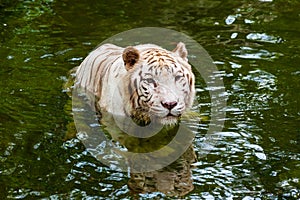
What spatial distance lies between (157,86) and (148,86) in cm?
8

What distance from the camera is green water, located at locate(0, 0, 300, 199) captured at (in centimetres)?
452

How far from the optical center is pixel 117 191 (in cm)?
439

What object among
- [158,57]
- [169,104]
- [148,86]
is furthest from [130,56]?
[169,104]

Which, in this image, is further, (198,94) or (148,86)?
(198,94)

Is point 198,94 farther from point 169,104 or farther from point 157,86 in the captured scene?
point 169,104

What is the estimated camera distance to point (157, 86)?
5047 millimetres

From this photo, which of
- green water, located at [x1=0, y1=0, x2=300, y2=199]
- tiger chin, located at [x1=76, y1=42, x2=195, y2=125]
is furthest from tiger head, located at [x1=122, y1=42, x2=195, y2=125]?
green water, located at [x1=0, y1=0, x2=300, y2=199]

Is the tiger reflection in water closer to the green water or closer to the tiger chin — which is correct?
the tiger chin

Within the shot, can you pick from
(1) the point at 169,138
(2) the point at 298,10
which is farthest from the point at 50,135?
(2) the point at 298,10

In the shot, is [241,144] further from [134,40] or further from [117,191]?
[134,40]

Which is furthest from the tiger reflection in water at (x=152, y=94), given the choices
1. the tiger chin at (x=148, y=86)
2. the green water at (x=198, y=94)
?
the green water at (x=198, y=94)

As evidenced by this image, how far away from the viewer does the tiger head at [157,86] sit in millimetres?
4984

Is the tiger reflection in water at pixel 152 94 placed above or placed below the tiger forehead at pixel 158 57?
below

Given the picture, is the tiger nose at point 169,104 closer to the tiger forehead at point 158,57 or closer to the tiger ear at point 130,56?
the tiger forehead at point 158,57
